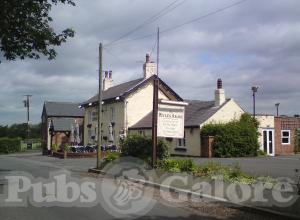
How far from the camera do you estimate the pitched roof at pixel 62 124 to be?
216 feet

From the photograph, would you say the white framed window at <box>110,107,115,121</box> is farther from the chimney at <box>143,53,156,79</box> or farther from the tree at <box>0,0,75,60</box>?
the tree at <box>0,0,75,60</box>

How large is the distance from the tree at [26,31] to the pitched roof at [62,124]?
45.1 m

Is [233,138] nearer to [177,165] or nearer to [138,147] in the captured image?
[138,147]

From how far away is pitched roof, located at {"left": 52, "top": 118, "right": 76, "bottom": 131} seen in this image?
65.7m

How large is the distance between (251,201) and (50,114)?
2434 inches

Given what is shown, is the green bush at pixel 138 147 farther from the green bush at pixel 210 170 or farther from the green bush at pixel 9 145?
the green bush at pixel 9 145

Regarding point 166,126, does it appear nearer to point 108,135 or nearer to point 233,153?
point 233,153

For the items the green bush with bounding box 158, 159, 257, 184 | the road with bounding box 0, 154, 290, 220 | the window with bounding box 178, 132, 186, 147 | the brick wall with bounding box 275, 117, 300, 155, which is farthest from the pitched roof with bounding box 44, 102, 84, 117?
the road with bounding box 0, 154, 290, 220

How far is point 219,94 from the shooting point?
133 feet

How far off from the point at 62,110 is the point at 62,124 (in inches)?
311

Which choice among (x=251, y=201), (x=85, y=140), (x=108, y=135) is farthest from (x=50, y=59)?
(x=85, y=140)

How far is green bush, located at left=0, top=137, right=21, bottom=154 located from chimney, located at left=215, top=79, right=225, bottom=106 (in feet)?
135

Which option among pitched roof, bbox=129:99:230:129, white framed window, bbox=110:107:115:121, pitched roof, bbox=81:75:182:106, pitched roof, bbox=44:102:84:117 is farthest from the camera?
pitched roof, bbox=44:102:84:117

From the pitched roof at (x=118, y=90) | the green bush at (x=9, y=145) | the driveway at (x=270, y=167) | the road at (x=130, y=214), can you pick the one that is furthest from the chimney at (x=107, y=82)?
the road at (x=130, y=214)
